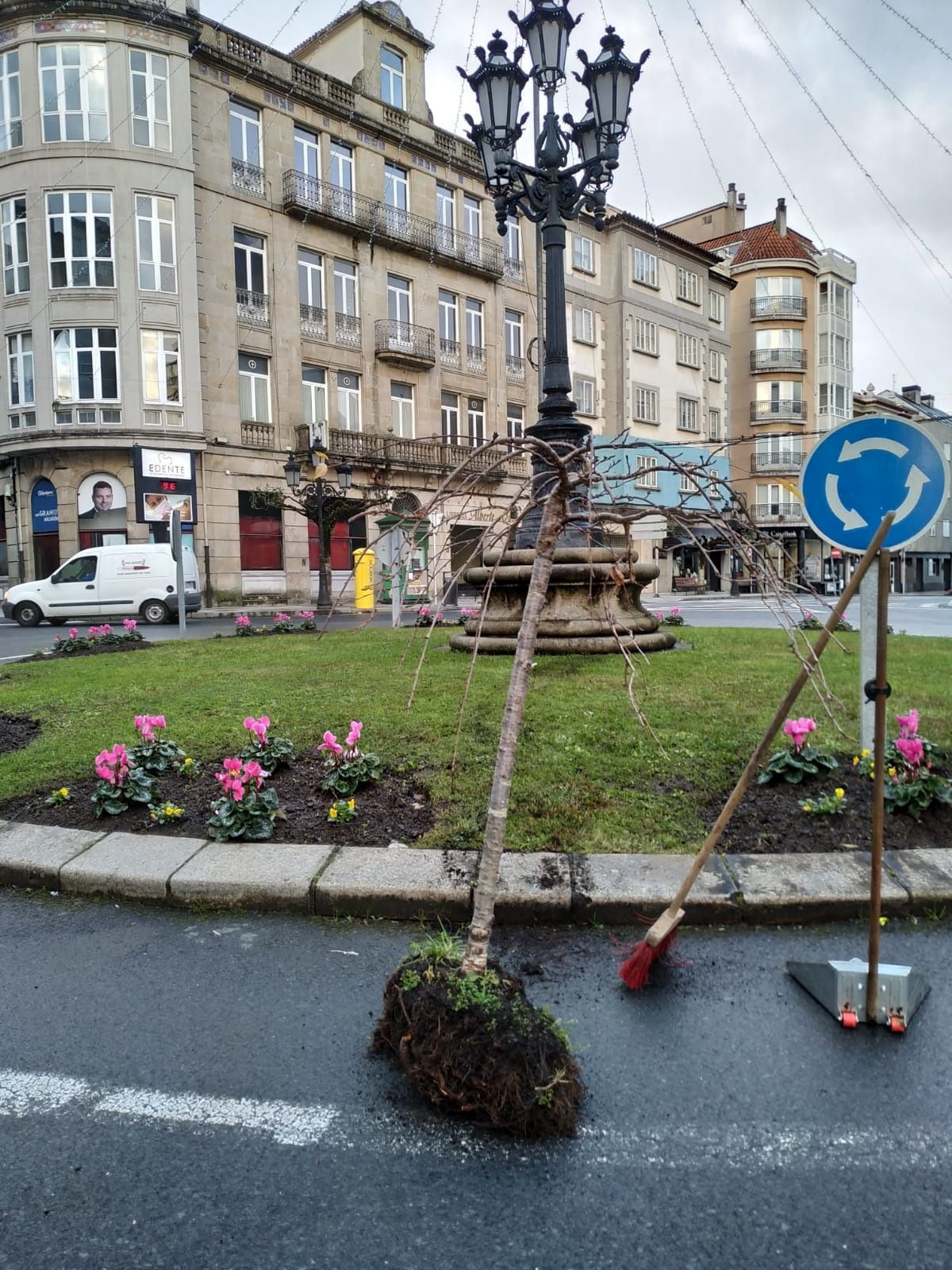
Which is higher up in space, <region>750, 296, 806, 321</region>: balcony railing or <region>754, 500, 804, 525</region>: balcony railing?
<region>750, 296, 806, 321</region>: balcony railing

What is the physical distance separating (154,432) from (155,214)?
6859mm

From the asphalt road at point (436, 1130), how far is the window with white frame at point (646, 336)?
4298cm

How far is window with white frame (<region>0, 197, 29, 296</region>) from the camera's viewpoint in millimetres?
25938

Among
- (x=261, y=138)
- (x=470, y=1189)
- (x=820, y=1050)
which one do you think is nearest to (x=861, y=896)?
(x=820, y=1050)

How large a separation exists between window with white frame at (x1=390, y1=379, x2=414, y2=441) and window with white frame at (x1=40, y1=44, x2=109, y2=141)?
1229 centimetres

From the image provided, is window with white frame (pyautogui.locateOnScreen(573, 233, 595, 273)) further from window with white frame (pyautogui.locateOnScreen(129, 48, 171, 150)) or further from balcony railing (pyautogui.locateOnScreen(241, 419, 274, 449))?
window with white frame (pyautogui.locateOnScreen(129, 48, 171, 150))

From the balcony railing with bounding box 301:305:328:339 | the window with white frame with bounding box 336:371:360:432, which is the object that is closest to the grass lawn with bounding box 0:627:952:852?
the window with white frame with bounding box 336:371:360:432

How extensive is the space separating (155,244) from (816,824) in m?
28.2

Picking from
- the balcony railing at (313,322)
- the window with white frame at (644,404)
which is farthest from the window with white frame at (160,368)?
the window with white frame at (644,404)

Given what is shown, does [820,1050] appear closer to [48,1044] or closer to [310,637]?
[48,1044]

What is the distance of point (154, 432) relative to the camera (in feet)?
85.0

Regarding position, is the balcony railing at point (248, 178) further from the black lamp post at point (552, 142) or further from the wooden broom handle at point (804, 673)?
the wooden broom handle at point (804, 673)

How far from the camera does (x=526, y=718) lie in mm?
5840

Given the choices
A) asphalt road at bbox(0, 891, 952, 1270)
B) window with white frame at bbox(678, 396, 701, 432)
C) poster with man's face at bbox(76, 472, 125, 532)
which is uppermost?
window with white frame at bbox(678, 396, 701, 432)
